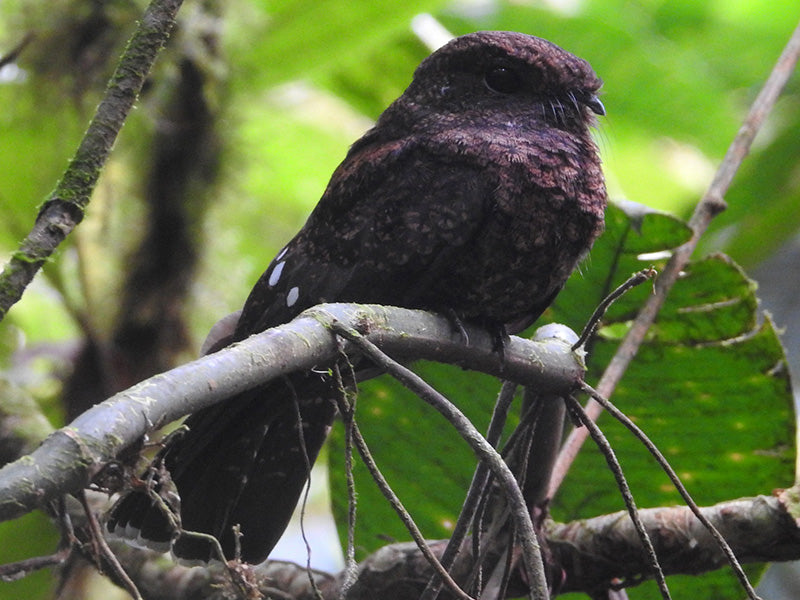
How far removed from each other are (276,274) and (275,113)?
1.85 m

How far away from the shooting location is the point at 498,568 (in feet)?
5.81

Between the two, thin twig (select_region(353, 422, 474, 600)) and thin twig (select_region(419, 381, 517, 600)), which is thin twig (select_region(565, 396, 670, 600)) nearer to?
thin twig (select_region(419, 381, 517, 600))

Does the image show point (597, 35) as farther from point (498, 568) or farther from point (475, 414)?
point (498, 568)

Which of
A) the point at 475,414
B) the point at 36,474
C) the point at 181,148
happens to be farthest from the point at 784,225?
the point at 36,474

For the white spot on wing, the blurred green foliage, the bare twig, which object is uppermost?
the blurred green foliage

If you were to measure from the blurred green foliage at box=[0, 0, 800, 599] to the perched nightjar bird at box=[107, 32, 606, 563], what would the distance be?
46 centimetres

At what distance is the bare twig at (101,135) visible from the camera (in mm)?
1248

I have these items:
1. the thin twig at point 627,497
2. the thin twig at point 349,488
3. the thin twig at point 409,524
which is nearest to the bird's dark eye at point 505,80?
the thin twig at point 627,497

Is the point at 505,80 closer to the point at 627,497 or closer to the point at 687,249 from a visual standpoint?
the point at 687,249

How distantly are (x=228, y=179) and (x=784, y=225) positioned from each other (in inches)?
69.4

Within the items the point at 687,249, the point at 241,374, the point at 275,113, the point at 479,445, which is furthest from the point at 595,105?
the point at 275,113

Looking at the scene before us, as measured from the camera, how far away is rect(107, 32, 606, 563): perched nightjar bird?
181cm

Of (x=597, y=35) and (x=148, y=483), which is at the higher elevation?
(x=597, y=35)

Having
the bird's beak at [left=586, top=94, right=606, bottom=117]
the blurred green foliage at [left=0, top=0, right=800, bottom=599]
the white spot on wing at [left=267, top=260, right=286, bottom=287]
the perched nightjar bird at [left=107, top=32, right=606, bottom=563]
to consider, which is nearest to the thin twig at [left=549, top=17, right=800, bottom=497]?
the blurred green foliage at [left=0, top=0, right=800, bottom=599]
